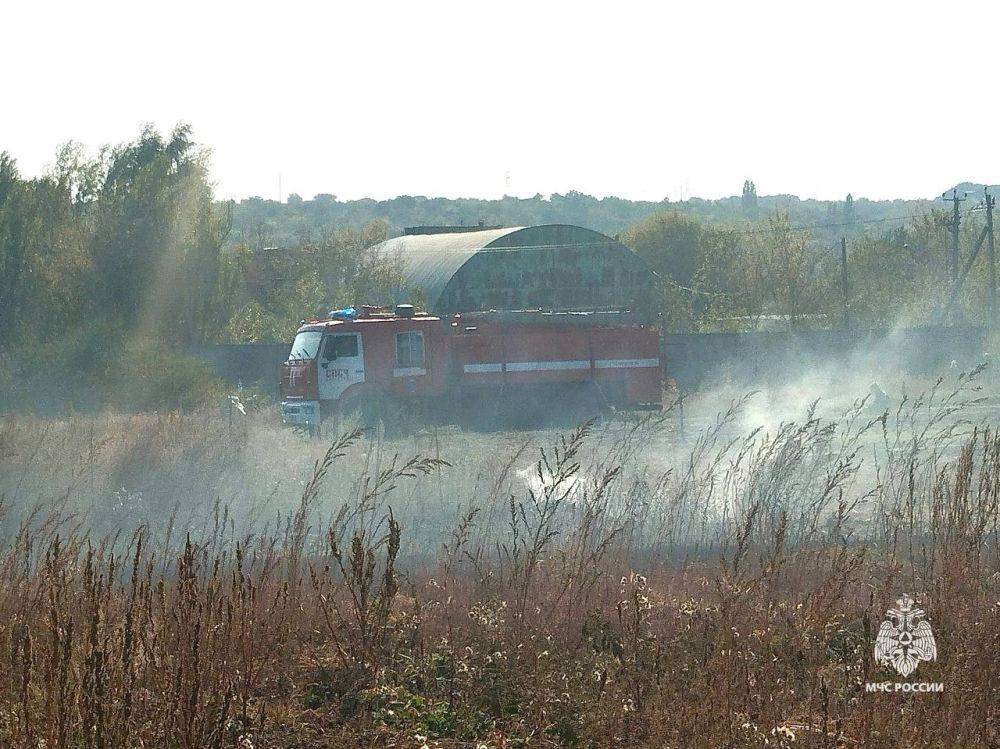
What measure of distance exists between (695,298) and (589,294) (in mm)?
9683

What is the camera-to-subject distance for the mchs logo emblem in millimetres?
5559

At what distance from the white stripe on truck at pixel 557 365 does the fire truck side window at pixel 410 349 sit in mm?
1239

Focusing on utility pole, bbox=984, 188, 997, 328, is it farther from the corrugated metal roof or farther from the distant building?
the corrugated metal roof

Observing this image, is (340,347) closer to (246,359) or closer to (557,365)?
(557,365)

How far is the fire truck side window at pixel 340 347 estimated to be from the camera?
24875 mm

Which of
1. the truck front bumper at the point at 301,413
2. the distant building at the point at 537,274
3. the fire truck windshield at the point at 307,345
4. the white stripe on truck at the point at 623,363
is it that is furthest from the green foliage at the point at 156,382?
the distant building at the point at 537,274

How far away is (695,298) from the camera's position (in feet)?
196

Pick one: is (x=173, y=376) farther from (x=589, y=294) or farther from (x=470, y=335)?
(x=589, y=294)

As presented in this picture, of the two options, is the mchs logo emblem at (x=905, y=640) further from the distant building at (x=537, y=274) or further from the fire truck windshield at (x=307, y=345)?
the distant building at (x=537, y=274)

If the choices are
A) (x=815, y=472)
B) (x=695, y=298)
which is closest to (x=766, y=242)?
(x=695, y=298)

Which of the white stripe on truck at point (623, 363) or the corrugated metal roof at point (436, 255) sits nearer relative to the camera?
the white stripe on truck at point (623, 363)

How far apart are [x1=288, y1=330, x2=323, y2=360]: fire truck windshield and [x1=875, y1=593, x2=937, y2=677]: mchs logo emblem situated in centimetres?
1990

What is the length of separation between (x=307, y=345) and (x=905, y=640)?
67.3 feet

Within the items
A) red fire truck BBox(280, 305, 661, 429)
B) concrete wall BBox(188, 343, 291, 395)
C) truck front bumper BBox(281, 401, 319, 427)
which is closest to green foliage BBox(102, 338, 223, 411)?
truck front bumper BBox(281, 401, 319, 427)
